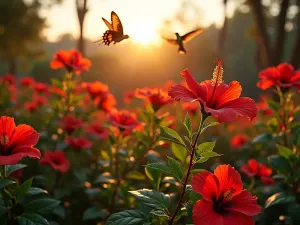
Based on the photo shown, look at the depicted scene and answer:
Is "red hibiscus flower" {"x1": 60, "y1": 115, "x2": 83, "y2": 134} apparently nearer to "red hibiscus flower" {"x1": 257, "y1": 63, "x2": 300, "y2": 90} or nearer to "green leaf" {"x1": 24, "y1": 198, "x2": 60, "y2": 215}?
"green leaf" {"x1": 24, "y1": 198, "x2": 60, "y2": 215}

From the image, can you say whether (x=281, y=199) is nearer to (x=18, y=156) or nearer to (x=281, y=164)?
(x=281, y=164)

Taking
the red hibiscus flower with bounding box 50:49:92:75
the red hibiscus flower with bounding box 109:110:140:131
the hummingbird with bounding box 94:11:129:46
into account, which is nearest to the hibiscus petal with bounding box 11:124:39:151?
the hummingbird with bounding box 94:11:129:46

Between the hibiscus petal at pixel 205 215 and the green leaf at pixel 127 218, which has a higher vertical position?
the hibiscus petal at pixel 205 215

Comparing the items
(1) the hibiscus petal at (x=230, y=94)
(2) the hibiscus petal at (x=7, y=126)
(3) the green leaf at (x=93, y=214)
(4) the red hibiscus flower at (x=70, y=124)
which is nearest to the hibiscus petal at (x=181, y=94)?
(1) the hibiscus petal at (x=230, y=94)

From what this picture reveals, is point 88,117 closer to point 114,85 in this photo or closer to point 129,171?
point 129,171

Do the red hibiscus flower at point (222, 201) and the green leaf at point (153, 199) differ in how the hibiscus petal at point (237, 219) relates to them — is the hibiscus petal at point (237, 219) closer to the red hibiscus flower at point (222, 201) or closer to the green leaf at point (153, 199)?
the red hibiscus flower at point (222, 201)

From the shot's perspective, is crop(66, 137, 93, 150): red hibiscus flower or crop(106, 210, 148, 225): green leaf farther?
crop(66, 137, 93, 150): red hibiscus flower

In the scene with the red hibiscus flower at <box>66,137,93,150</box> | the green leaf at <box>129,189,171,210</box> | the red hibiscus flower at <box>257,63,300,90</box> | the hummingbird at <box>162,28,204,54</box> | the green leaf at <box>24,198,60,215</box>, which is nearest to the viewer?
the green leaf at <box>129,189,171,210</box>
